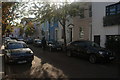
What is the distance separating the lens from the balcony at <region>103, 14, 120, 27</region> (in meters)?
13.1

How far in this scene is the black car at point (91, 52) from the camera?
9.61m

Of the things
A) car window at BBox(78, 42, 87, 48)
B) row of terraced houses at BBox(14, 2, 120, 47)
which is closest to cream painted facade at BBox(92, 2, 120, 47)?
row of terraced houses at BBox(14, 2, 120, 47)

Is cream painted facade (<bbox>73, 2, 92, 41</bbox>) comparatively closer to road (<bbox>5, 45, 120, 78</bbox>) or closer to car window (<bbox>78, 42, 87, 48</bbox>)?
car window (<bbox>78, 42, 87, 48</bbox>)

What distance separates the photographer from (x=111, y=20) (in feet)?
45.2

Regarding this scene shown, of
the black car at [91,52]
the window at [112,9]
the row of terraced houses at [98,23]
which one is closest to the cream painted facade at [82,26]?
the row of terraced houses at [98,23]

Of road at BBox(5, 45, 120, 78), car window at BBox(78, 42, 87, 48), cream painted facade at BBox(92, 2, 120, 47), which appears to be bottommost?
road at BBox(5, 45, 120, 78)

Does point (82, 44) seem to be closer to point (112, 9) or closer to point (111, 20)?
point (111, 20)

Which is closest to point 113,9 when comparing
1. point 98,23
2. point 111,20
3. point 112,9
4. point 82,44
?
point 112,9

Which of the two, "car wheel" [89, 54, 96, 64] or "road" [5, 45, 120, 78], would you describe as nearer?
"road" [5, 45, 120, 78]

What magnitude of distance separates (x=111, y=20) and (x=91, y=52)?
5.44 metres

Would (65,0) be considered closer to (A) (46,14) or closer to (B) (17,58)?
(A) (46,14)

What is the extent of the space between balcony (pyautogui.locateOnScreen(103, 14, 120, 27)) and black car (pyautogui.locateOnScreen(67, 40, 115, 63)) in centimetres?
409

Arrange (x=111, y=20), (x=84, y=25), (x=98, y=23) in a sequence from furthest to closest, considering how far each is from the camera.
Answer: (x=84, y=25) → (x=98, y=23) → (x=111, y=20)

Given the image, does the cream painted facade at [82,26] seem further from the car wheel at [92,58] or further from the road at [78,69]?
the road at [78,69]
